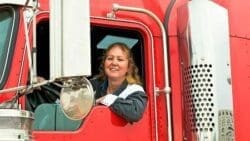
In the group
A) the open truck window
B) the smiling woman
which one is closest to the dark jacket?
the smiling woman

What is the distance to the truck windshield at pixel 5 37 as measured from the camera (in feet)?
11.6

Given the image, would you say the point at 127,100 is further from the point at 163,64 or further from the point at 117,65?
the point at 163,64

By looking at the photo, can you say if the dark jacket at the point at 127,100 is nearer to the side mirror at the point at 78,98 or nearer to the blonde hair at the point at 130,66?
the blonde hair at the point at 130,66

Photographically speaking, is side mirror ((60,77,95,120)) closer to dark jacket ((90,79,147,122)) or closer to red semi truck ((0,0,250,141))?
red semi truck ((0,0,250,141))

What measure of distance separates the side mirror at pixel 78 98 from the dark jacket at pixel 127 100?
73 cm

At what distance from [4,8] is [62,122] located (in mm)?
728

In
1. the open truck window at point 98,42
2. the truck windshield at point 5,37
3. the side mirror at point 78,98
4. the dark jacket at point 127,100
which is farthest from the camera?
the open truck window at point 98,42

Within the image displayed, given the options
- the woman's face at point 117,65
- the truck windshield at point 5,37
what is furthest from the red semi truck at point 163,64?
the woman's face at point 117,65

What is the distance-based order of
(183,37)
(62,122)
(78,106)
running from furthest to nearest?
(183,37) < (62,122) < (78,106)

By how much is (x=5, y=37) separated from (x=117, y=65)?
709 mm

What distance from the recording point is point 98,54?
4035mm

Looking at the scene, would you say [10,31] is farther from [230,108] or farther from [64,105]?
[230,108]

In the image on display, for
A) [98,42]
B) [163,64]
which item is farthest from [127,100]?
[98,42]

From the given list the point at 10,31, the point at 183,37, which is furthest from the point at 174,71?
the point at 10,31
